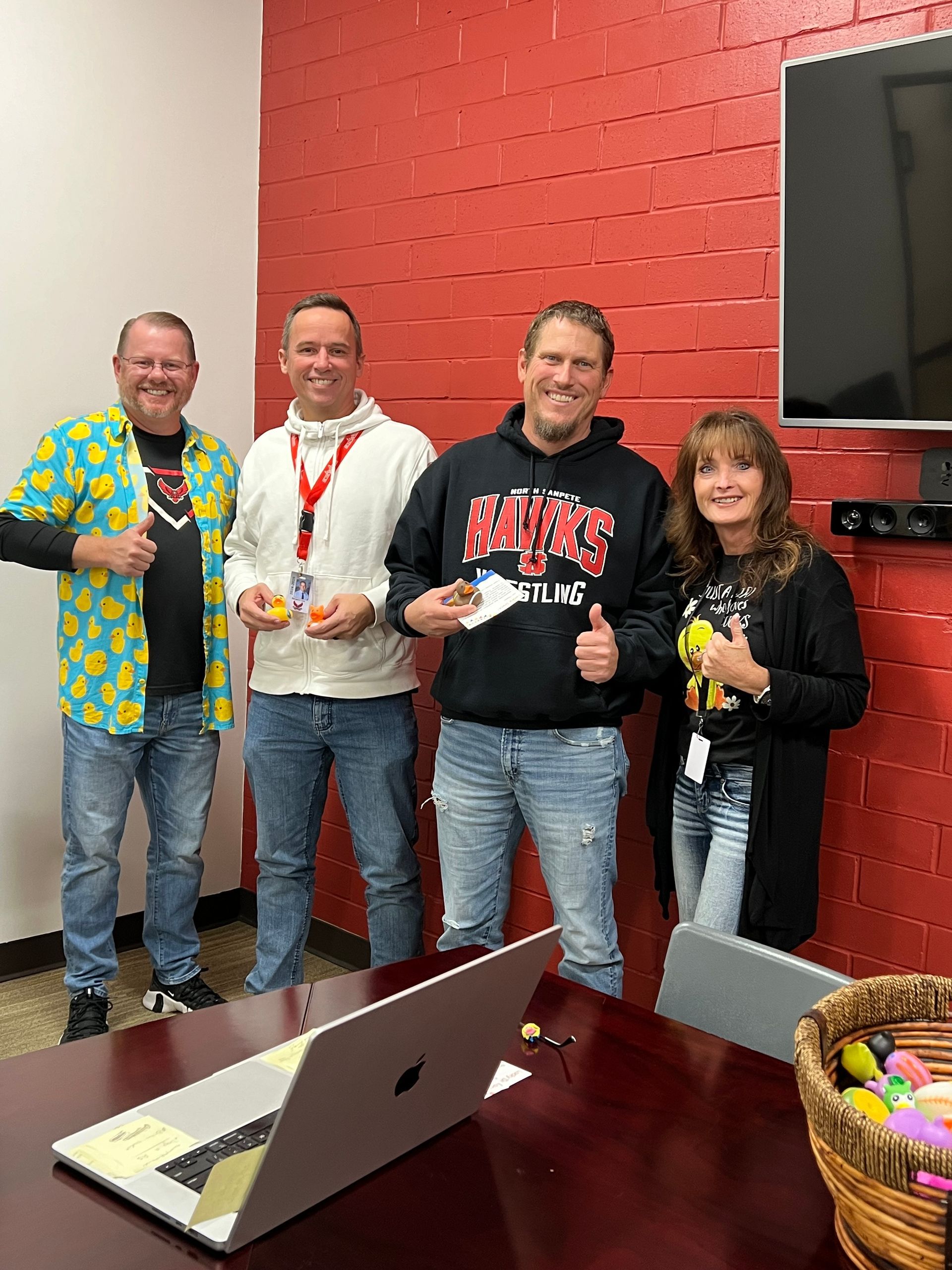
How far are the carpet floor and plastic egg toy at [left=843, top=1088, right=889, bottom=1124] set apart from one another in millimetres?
2174

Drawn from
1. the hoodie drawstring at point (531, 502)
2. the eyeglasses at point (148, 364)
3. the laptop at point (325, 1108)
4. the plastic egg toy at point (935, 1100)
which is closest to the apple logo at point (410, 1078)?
the laptop at point (325, 1108)

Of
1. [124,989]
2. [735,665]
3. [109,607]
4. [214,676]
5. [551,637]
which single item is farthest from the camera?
[124,989]

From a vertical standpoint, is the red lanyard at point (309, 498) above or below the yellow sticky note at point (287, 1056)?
above

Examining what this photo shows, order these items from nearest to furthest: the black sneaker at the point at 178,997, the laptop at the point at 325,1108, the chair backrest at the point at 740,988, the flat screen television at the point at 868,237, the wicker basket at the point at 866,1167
Answer: the wicker basket at the point at 866,1167 → the laptop at the point at 325,1108 → the chair backrest at the point at 740,988 → the flat screen television at the point at 868,237 → the black sneaker at the point at 178,997

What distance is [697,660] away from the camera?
243 cm

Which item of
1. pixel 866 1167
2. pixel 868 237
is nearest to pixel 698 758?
pixel 868 237

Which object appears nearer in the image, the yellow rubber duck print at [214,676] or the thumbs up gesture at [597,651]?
the thumbs up gesture at [597,651]

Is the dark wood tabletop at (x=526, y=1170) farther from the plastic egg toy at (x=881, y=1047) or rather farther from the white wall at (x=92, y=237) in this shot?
the white wall at (x=92, y=237)

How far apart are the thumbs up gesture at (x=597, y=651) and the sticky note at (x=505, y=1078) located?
1131mm

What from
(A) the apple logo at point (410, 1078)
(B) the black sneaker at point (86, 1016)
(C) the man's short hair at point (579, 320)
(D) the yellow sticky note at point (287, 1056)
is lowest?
(B) the black sneaker at point (86, 1016)

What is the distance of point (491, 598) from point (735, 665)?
1.73 feet

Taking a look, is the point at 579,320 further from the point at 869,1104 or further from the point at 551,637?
the point at 869,1104

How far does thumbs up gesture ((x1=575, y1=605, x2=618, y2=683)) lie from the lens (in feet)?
7.91

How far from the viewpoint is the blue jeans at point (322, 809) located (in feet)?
9.87
